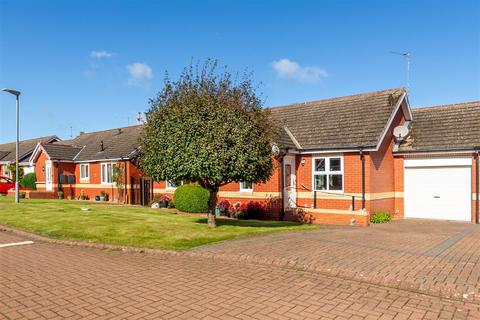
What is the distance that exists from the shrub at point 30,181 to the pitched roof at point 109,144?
4.45 m

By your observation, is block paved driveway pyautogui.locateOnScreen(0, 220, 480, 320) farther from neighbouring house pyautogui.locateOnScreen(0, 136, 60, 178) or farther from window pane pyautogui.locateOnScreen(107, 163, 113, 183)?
neighbouring house pyautogui.locateOnScreen(0, 136, 60, 178)

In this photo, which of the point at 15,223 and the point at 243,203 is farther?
the point at 243,203

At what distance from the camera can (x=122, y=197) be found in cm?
2620

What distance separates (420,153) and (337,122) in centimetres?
406

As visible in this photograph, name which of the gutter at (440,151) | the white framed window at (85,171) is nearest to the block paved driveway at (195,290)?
the gutter at (440,151)

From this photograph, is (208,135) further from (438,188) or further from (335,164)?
(438,188)

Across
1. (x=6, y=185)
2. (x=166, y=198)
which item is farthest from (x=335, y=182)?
(x=6, y=185)

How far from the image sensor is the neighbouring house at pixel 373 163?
16.3 metres

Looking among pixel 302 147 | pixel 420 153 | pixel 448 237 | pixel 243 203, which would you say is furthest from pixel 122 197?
pixel 448 237

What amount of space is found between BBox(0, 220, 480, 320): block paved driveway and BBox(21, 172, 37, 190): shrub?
26.2m

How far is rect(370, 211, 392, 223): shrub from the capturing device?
16.2 meters

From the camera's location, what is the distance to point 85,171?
3028 cm

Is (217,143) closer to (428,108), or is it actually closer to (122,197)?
(428,108)

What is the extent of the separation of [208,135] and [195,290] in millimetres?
5536
